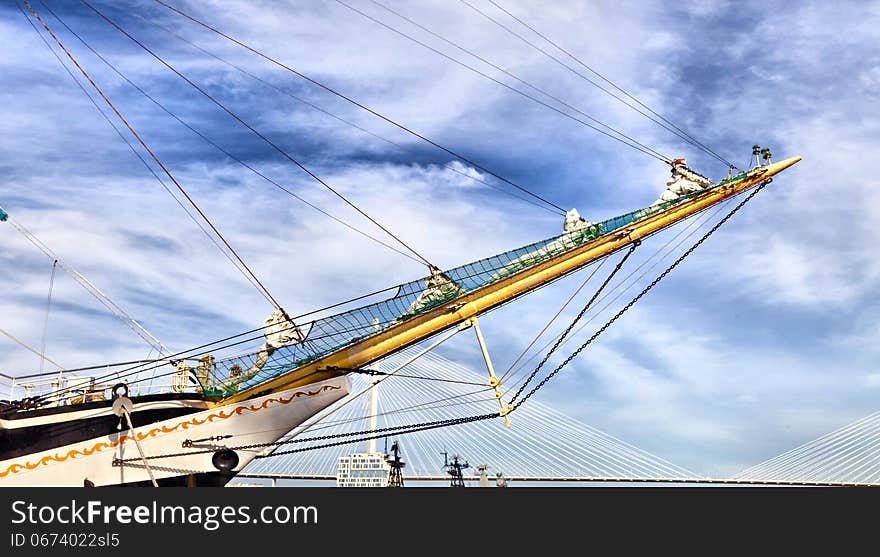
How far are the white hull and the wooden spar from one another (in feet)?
1.28

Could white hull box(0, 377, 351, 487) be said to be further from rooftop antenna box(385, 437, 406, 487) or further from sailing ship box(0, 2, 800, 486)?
rooftop antenna box(385, 437, 406, 487)

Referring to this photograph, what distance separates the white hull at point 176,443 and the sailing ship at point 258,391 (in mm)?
28

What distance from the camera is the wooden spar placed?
23578 millimetres

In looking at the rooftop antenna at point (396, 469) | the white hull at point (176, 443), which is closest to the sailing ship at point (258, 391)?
the white hull at point (176, 443)

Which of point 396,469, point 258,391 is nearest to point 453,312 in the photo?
point 258,391

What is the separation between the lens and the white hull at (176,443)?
21516mm

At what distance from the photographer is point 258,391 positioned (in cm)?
2358

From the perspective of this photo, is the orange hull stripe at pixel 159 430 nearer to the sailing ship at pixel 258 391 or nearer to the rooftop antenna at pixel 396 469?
the sailing ship at pixel 258 391

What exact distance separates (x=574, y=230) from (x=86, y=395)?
15.5 meters

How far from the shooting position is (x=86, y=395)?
23.8 m

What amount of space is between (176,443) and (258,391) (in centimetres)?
268

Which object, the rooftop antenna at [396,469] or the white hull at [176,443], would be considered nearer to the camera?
the white hull at [176,443]

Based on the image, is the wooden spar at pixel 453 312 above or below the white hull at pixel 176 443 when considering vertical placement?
above
